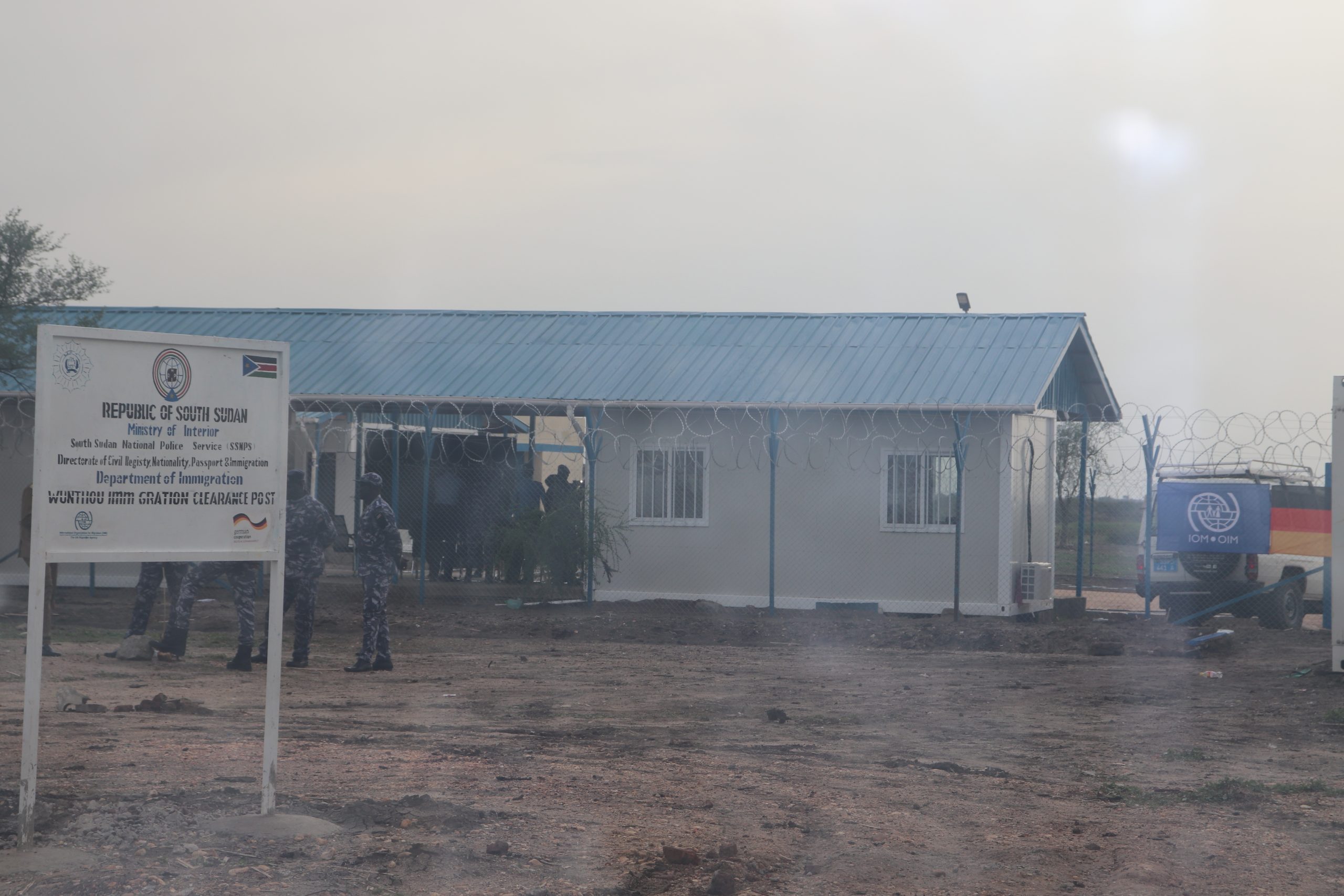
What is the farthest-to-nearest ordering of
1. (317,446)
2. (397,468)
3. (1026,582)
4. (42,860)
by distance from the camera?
(317,446)
(397,468)
(1026,582)
(42,860)

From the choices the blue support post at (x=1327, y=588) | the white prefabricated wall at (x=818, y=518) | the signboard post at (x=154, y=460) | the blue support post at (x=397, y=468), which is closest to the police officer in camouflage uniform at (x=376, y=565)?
the blue support post at (x=397, y=468)

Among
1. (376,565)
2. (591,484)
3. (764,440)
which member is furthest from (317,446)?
(376,565)

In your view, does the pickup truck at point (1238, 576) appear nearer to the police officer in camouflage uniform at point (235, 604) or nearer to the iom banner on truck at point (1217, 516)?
the iom banner on truck at point (1217, 516)

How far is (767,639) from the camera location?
14.5 m

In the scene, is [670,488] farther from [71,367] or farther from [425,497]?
[71,367]

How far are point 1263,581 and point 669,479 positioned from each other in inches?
290

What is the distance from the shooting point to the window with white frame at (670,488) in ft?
58.1

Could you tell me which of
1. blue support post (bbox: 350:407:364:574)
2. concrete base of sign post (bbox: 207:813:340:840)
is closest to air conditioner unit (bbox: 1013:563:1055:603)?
blue support post (bbox: 350:407:364:574)

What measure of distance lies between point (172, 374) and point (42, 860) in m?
1.94

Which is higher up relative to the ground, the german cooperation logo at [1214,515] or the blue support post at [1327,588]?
the german cooperation logo at [1214,515]

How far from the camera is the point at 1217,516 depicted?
1522 cm

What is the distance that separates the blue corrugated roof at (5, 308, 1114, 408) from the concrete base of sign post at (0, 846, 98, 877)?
12283 mm

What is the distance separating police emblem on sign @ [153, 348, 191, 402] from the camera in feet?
17.9

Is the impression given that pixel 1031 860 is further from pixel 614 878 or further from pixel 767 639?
pixel 767 639
